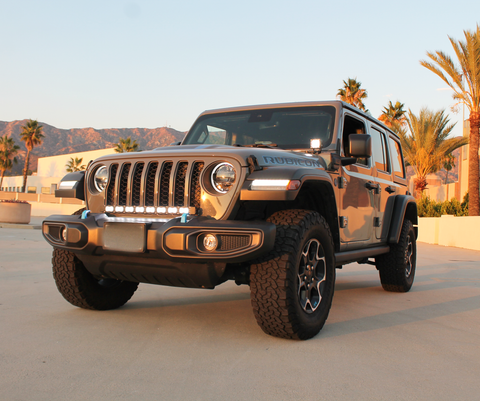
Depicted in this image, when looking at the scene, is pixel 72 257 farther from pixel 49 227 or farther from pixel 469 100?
pixel 469 100

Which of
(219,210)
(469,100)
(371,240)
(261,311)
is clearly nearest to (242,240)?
(219,210)

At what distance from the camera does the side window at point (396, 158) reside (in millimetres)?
6752

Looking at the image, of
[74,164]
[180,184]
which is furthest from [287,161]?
[74,164]

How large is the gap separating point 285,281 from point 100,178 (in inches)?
70.8

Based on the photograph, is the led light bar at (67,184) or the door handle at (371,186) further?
the door handle at (371,186)

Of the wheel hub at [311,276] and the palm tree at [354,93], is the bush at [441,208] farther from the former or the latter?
the wheel hub at [311,276]

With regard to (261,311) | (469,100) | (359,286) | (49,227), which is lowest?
(359,286)

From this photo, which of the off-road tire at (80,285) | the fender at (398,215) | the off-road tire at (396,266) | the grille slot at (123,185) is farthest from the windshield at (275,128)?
the off-road tire at (396,266)

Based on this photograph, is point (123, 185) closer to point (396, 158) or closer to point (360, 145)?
point (360, 145)

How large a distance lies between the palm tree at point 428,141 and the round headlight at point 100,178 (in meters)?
23.6

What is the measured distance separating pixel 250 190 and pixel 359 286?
162 inches

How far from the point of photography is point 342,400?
8.57 ft

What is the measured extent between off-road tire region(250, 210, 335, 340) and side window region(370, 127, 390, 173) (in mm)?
2429

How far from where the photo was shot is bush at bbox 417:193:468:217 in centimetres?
Result: 2244
